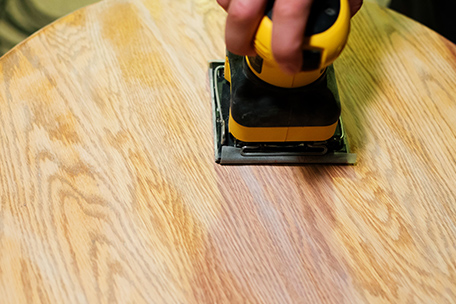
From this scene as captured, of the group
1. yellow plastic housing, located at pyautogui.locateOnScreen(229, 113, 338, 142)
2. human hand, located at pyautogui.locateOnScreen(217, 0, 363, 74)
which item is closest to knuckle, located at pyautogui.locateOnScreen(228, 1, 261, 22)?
human hand, located at pyautogui.locateOnScreen(217, 0, 363, 74)

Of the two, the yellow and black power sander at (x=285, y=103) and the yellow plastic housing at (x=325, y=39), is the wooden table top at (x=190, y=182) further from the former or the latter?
the yellow plastic housing at (x=325, y=39)

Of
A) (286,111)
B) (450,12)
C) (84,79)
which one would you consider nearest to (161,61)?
(84,79)

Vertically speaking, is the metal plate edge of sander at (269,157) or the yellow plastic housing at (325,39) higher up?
the yellow plastic housing at (325,39)

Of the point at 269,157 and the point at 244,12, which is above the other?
the point at 244,12

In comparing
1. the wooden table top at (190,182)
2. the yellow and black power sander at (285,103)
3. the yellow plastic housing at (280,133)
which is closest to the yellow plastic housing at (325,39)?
the yellow and black power sander at (285,103)

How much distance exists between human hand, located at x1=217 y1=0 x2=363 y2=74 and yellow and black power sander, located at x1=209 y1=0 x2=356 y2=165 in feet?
0.05

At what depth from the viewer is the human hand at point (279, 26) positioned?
0.57 meters

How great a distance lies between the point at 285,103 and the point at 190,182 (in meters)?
0.19

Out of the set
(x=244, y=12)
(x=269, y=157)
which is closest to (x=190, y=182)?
(x=269, y=157)

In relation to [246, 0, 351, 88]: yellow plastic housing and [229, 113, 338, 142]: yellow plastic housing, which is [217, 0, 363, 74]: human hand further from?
[229, 113, 338, 142]: yellow plastic housing

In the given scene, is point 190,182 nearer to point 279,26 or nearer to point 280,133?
point 280,133

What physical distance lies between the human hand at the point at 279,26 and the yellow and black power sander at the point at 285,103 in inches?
0.6

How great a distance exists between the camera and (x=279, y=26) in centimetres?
57

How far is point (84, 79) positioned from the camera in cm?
83
